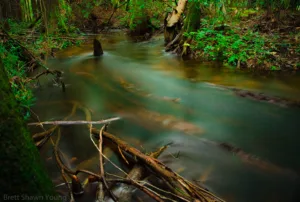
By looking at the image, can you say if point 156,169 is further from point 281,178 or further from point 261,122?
point 261,122

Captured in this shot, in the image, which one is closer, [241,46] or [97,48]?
[241,46]

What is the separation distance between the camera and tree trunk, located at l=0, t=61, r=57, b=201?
109 centimetres

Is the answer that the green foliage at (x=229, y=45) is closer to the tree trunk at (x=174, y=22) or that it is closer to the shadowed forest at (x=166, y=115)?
the shadowed forest at (x=166, y=115)

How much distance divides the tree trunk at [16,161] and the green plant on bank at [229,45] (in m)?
7.06

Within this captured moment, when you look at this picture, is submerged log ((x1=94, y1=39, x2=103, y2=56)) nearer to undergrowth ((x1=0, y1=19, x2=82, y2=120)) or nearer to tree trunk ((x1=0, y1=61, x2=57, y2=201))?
undergrowth ((x1=0, y1=19, x2=82, y2=120))

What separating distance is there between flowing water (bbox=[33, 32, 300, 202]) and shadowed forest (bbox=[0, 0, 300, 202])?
0.02 metres

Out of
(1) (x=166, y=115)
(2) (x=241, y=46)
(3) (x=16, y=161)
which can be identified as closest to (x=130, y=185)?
(3) (x=16, y=161)

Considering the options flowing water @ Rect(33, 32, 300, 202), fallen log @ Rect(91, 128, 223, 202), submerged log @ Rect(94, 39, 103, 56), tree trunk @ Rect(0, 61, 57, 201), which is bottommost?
flowing water @ Rect(33, 32, 300, 202)

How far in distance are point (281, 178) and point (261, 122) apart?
158cm

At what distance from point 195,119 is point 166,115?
55cm

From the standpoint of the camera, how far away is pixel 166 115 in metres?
4.75

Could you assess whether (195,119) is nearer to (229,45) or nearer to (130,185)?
(130,185)

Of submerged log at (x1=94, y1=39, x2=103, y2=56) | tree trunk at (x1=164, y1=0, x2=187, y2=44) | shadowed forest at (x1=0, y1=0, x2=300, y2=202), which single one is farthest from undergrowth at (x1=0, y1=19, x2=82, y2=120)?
tree trunk at (x1=164, y1=0, x2=187, y2=44)

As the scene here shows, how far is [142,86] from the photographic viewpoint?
6586 millimetres
